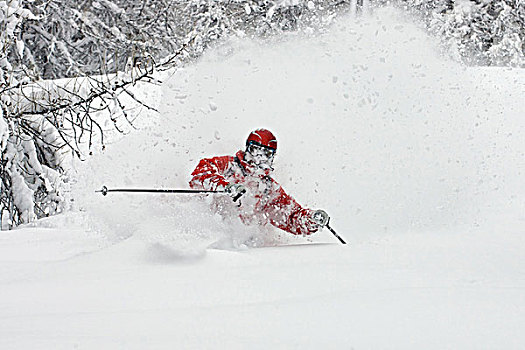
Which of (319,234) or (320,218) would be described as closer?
(320,218)

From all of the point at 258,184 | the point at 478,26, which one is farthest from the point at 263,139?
the point at 478,26

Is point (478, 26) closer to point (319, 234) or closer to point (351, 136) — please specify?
point (351, 136)

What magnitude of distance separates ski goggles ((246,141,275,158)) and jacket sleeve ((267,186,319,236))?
0.33 m

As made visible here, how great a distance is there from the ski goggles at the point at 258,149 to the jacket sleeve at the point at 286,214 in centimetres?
33

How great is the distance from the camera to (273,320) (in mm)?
2422

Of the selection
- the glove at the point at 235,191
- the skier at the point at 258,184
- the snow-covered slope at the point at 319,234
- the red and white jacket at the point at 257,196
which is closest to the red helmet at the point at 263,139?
the skier at the point at 258,184

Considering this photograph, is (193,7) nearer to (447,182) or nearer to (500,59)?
(500,59)

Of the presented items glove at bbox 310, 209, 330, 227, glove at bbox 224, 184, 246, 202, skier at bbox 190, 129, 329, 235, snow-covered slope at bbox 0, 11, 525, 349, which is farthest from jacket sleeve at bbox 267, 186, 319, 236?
glove at bbox 224, 184, 246, 202

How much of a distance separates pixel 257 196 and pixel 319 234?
752 mm

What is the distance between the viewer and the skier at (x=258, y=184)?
15.6ft

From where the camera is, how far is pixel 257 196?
490cm

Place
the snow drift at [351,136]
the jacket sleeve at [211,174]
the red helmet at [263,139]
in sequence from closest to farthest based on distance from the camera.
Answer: the jacket sleeve at [211,174]
the red helmet at [263,139]
the snow drift at [351,136]

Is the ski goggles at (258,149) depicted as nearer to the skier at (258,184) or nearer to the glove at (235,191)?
the skier at (258,184)

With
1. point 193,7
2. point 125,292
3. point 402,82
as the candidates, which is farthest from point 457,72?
point 193,7
